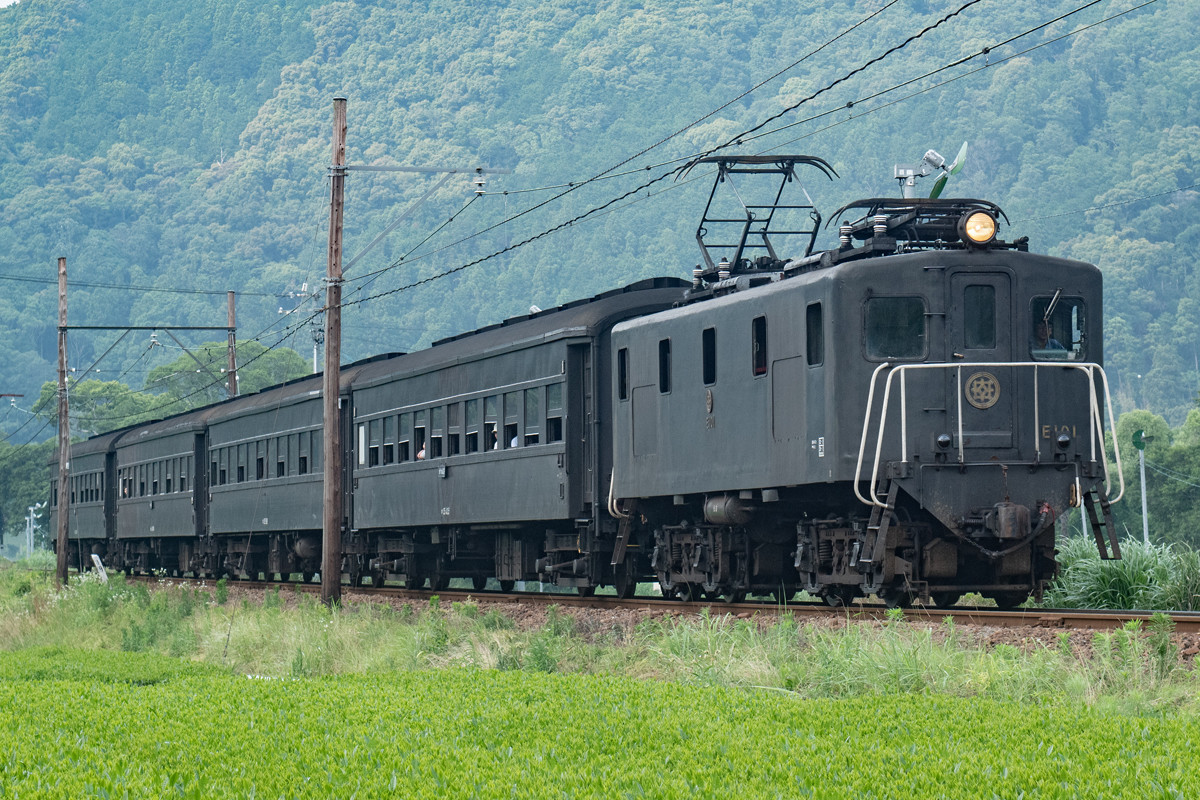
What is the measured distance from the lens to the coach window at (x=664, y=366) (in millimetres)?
18422

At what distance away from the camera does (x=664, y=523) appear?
20.0 m

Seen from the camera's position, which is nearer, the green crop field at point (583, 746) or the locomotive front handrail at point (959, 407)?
the green crop field at point (583, 746)

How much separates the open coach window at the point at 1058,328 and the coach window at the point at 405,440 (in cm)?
1296

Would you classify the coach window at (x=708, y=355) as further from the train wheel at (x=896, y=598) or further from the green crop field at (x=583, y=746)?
the green crop field at (x=583, y=746)

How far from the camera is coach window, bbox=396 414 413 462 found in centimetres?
2630

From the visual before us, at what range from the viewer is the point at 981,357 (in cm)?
1530

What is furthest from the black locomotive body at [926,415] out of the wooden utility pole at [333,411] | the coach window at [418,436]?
the coach window at [418,436]

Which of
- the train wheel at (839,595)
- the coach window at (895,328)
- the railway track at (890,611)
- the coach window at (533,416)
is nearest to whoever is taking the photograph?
the railway track at (890,611)

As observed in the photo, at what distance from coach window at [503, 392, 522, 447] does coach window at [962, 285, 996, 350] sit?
831cm

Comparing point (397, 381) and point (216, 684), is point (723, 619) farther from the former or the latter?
point (397, 381)

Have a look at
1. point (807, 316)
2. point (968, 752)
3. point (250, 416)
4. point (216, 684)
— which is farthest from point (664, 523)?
point (250, 416)

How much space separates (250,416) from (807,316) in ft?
70.5

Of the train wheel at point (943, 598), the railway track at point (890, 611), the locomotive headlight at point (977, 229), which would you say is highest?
the locomotive headlight at point (977, 229)

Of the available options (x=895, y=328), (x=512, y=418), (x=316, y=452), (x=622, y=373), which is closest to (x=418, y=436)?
(x=512, y=418)
